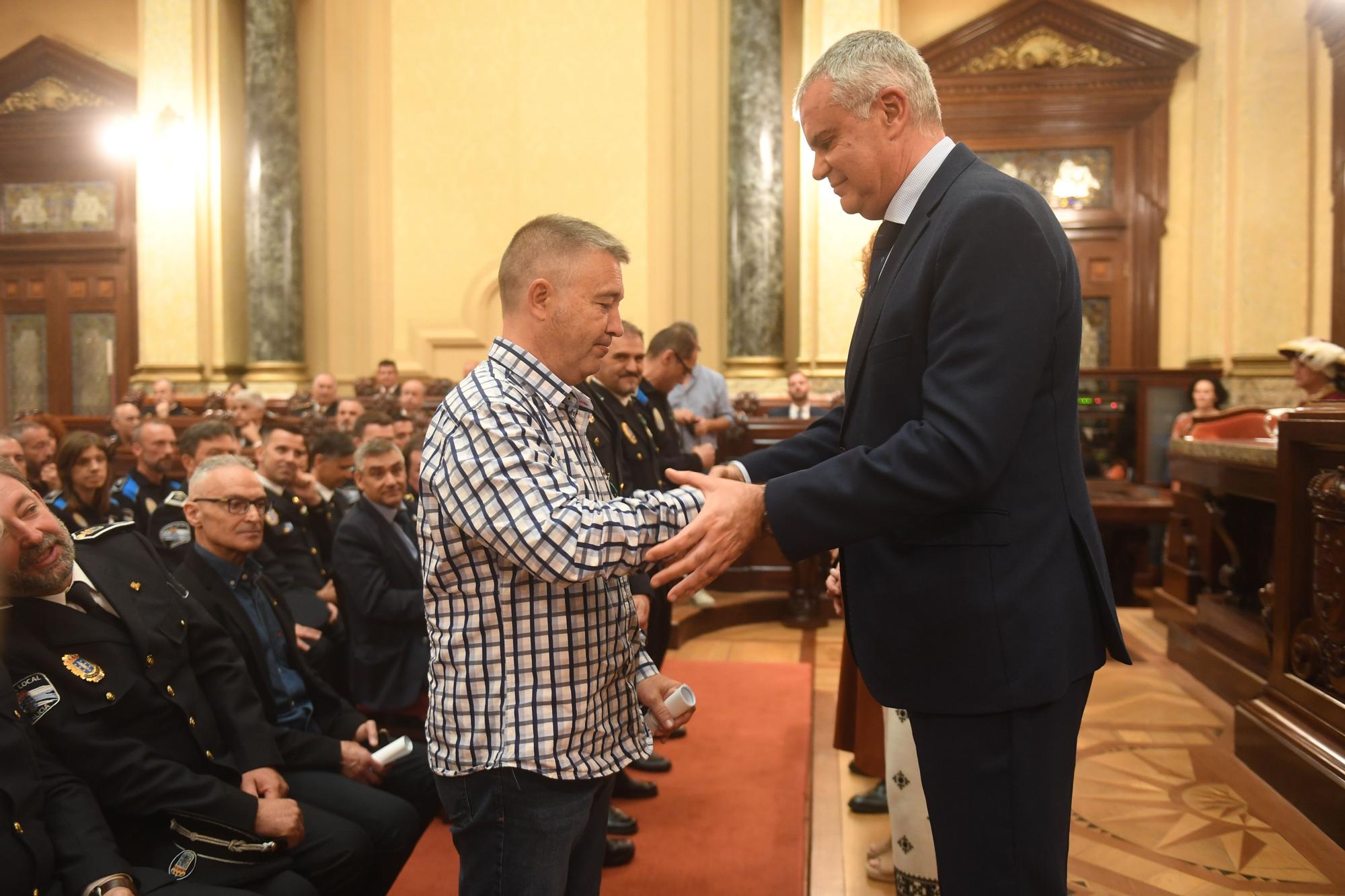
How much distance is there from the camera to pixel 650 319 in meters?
9.12

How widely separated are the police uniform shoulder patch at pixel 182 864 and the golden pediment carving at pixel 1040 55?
9012mm

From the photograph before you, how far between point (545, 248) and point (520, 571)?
1.66 feet

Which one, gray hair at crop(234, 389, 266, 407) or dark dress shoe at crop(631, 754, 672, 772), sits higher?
gray hair at crop(234, 389, 266, 407)

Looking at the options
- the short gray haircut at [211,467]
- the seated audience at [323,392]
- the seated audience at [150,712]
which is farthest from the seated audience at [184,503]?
the seated audience at [323,392]

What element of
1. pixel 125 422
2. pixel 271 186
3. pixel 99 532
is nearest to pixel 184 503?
pixel 99 532

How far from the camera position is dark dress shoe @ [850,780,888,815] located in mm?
3373

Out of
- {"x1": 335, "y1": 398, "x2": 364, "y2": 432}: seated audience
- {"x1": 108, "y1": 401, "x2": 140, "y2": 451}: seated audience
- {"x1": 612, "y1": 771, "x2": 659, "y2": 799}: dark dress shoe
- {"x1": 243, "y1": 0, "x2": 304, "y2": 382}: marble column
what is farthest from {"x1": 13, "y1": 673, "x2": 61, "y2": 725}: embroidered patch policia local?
{"x1": 243, "y1": 0, "x2": 304, "y2": 382}: marble column

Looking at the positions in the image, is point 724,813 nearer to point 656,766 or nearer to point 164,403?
point 656,766

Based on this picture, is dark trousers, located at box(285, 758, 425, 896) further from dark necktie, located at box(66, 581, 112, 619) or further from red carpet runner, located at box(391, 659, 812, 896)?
dark necktie, located at box(66, 581, 112, 619)

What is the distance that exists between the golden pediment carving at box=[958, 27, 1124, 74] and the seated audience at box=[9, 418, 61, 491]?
7.75 m

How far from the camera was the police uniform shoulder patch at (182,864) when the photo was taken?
2.23 metres

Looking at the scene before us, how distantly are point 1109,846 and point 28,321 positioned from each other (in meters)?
10.9

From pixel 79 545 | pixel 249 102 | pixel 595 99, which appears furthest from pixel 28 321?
pixel 79 545

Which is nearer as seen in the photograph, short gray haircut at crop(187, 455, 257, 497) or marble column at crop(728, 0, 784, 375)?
short gray haircut at crop(187, 455, 257, 497)
